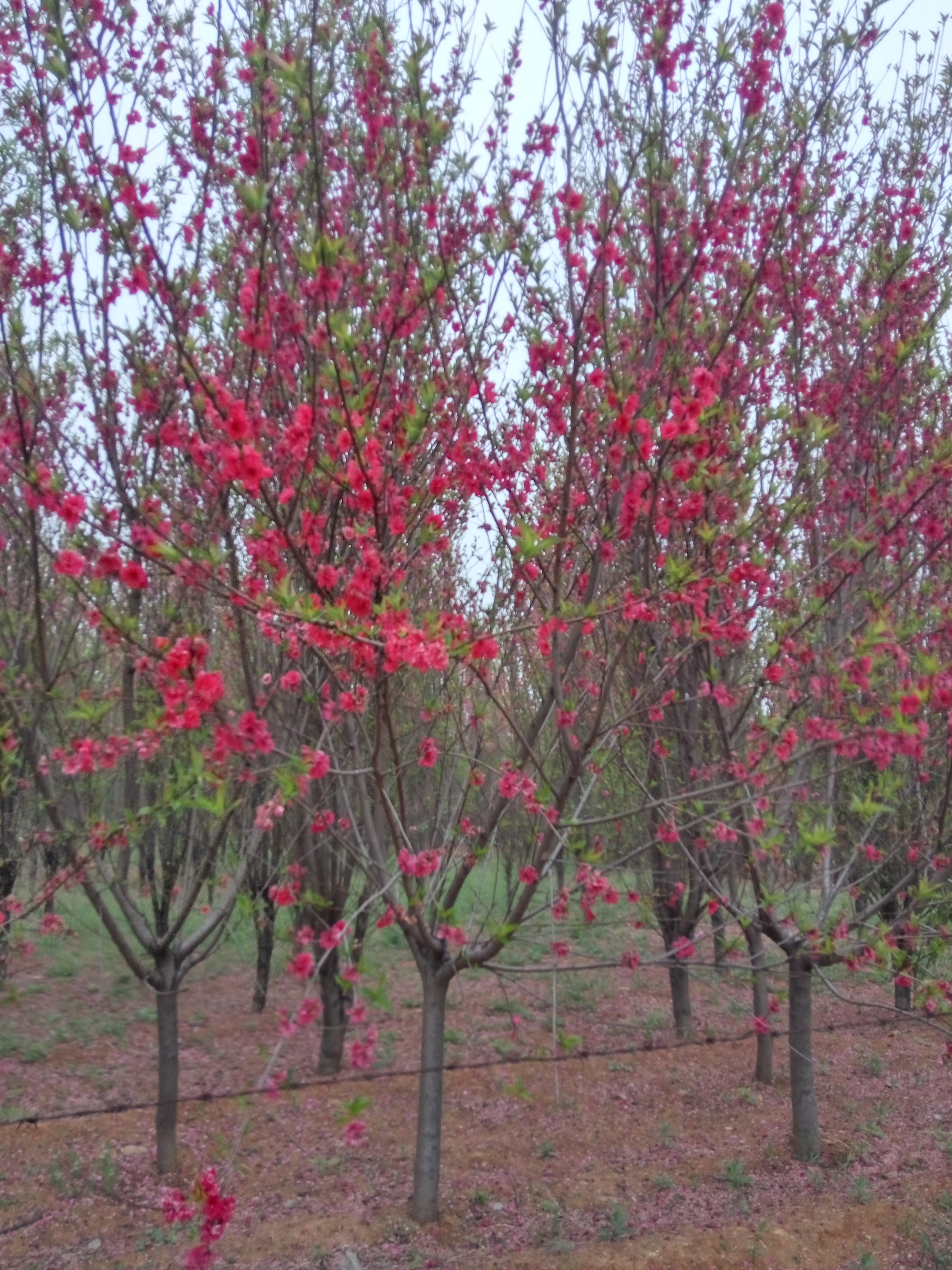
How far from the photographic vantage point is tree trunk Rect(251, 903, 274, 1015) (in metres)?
9.06

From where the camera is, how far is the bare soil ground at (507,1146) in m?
4.78

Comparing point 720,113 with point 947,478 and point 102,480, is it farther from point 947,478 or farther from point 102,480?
point 102,480

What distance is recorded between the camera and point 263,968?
31.5 feet

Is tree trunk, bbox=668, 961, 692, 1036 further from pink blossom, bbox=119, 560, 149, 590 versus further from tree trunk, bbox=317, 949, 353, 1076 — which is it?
pink blossom, bbox=119, 560, 149, 590

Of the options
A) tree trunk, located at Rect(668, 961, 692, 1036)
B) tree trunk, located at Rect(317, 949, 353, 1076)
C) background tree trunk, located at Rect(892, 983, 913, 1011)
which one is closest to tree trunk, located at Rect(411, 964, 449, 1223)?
tree trunk, located at Rect(317, 949, 353, 1076)

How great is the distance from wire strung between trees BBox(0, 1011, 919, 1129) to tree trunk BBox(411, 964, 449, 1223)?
0.06 meters

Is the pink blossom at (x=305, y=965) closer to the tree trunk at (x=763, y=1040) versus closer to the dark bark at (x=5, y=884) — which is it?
the dark bark at (x=5, y=884)

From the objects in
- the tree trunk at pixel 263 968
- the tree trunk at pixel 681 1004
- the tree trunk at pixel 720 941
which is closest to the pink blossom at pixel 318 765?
the tree trunk at pixel 720 941

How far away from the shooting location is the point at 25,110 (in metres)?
4.49

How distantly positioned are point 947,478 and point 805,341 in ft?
4.80

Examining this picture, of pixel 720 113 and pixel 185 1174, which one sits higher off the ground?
pixel 720 113

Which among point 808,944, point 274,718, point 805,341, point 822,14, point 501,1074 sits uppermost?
point 822,14

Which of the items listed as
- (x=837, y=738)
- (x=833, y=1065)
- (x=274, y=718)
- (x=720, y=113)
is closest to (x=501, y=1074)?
(x=833, y=1065)

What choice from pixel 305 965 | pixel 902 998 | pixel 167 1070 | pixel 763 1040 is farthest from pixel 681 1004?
pixel 305 965
